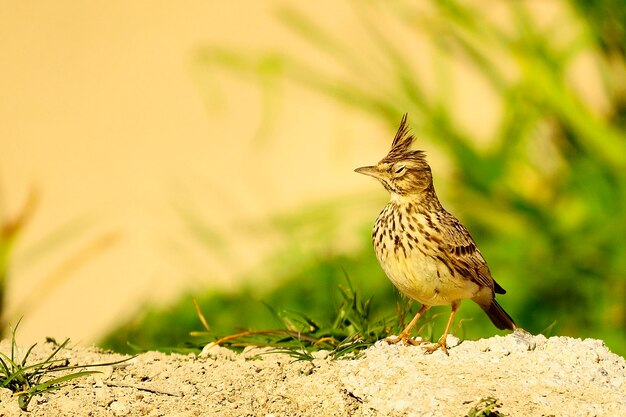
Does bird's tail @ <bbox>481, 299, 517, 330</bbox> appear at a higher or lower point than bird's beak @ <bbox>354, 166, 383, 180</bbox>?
lower

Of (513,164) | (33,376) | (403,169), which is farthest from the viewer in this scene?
(513,164)

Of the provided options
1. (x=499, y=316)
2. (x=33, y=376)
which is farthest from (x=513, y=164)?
(x=33, y=376)

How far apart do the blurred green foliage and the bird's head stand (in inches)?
83.4

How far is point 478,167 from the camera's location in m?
6.95

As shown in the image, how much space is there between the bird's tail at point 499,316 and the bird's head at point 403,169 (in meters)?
0.53

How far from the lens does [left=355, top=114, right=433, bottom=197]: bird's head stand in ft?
14.1

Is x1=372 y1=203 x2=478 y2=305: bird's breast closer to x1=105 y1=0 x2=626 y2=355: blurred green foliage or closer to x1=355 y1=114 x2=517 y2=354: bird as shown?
x1=355 y1=114 x2=517 y2=354: bird

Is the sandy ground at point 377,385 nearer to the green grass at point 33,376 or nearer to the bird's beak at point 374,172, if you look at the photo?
the green grass at point 33,376

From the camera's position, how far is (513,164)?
23.3 feet

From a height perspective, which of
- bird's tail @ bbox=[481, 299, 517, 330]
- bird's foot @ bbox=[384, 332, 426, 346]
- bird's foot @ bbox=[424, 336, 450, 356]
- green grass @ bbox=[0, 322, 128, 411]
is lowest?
bird's tail @ bbox=[481, 299, 517, 330]

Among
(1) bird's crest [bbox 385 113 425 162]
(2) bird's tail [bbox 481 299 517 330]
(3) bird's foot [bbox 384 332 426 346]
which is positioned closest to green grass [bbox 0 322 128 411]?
(3) bird's foot [bbox 384 332 426 346]

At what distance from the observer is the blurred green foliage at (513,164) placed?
6488 mm

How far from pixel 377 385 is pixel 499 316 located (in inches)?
38.8

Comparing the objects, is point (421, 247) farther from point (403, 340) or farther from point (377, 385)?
point (377, 385)
